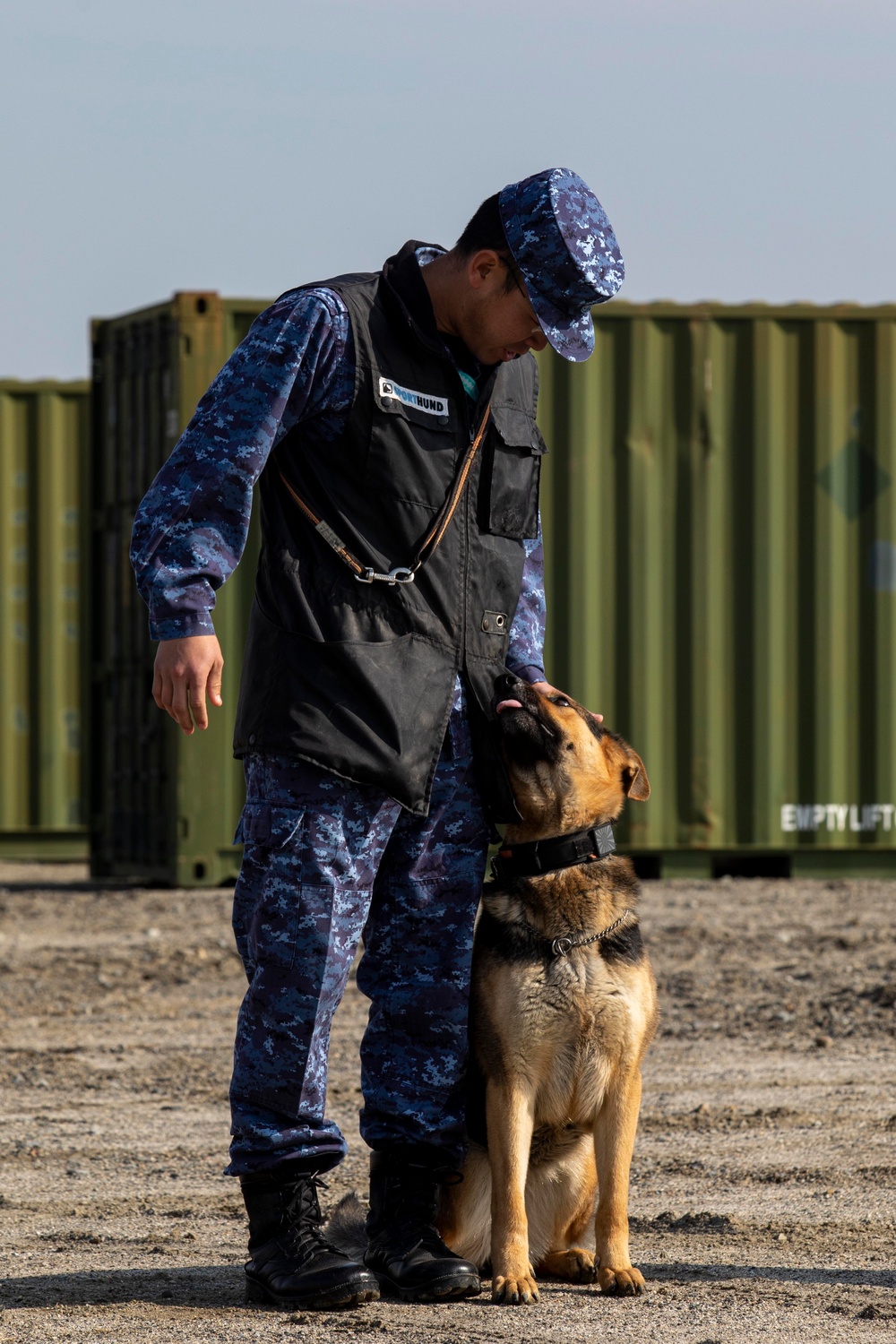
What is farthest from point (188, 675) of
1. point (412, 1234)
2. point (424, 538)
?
point (412, 1234)

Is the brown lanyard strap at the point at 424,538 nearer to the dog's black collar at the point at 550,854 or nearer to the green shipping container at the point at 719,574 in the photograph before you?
the dog's black collar at the point at 550,854

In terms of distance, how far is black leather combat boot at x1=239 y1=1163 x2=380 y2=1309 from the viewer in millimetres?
2928

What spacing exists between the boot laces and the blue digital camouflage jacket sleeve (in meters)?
1.04

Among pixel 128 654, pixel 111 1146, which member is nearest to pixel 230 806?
pixel 128 654

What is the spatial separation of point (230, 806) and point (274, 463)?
6.17 meters

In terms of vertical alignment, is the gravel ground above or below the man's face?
below

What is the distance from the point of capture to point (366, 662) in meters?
2.95

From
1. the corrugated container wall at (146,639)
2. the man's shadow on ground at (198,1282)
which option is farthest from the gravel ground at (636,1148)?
the corrugated container wall at (146,639)

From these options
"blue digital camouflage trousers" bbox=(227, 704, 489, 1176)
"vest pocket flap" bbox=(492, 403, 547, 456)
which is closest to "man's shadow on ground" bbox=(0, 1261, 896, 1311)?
"blue digital camouflage trousers" bbox=(227, 704, 489, 1176)

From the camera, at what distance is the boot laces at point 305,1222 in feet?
9.67

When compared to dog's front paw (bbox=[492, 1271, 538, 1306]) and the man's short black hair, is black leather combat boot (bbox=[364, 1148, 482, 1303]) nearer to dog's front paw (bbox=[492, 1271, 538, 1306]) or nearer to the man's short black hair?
dog's front paw (bbox=[492, 1271, 538, 1306])

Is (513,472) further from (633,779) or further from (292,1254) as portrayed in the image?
(292,1254)

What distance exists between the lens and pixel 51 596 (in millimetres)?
11281

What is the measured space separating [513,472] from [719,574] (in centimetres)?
638
